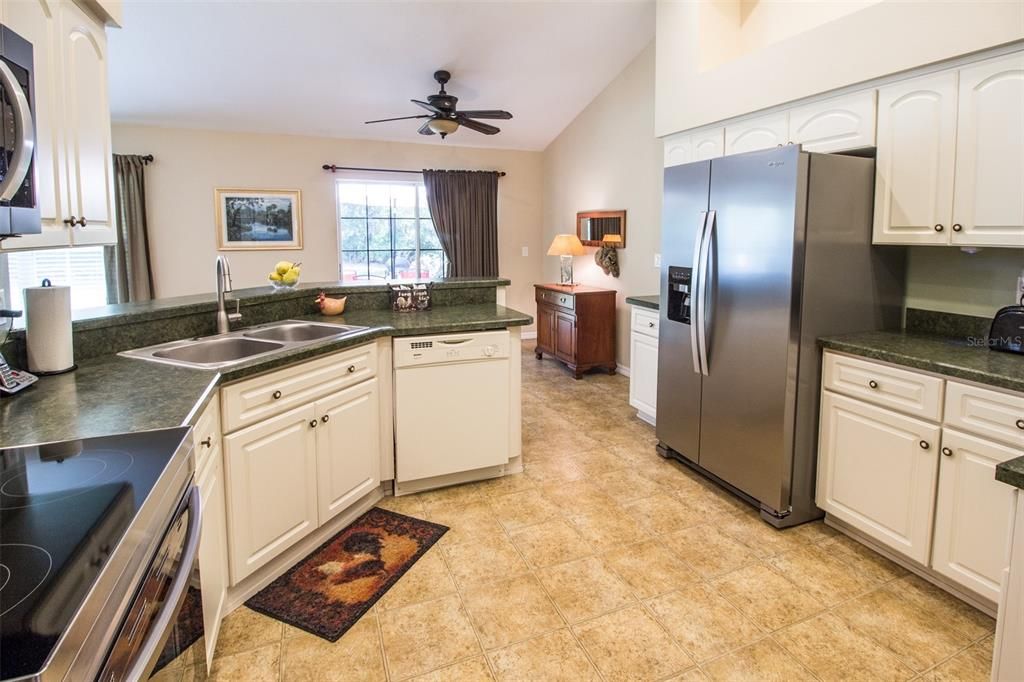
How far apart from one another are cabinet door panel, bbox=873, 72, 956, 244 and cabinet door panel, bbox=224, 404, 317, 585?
2630 mm

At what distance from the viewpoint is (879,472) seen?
7.74 feet

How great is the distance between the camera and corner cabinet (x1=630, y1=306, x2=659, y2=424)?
12.9 feet

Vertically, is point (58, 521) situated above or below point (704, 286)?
below

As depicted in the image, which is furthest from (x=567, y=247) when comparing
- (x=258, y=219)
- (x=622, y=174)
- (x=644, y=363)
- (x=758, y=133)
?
(x=258, y=219)

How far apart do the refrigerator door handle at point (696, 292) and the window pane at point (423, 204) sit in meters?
4.57

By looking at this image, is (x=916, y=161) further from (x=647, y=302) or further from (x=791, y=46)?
(x=647, y=302)

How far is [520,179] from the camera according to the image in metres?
7.35

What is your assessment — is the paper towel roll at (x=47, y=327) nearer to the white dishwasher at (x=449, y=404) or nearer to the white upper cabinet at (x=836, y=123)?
the white dishwasher at (x=449, y=404)

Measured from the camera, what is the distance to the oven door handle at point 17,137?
3.66ft

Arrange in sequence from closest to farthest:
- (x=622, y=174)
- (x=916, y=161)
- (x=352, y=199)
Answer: (x=916, y=161) → (x=622, y=174) → (x=352, y=199)

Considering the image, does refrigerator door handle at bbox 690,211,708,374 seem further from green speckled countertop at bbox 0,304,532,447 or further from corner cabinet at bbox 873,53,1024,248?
green speckled countertop at bbox 0,304,532,447

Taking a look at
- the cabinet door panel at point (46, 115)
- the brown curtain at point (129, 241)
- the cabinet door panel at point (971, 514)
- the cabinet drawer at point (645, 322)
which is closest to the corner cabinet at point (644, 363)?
the cabinet drawer at point (645, 322)

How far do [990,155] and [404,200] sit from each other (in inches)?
227

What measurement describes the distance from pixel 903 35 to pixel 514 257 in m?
5.33
